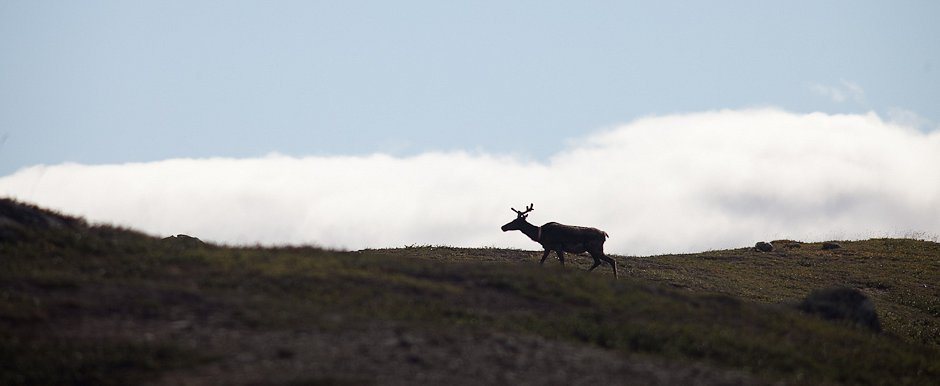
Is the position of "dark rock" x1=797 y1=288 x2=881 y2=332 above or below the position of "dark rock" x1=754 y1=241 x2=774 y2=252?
below

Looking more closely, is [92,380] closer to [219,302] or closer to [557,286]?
[219,302]

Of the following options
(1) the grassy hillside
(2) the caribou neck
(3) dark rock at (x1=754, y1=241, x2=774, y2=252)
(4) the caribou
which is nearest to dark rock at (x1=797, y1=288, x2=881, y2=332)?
(1) the grassy hillside

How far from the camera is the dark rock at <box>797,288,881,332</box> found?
29.3 m

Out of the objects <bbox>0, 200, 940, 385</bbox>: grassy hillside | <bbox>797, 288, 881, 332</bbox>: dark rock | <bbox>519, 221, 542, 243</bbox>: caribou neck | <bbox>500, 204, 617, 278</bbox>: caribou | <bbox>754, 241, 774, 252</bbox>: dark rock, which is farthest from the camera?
<bbox>754, 241, 774, 252</bbox>: dark rock

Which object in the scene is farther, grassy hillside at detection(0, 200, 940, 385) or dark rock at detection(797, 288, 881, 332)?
dark rock at detection(797, 288, 881, 332)

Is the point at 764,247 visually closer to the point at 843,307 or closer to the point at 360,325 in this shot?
the point at 843,307

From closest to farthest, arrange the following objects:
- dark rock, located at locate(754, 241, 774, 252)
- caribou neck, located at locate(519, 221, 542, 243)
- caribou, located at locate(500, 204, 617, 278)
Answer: caribou, located at locate(500, 204, 617, 278)
caribou neck, located at locate(519, 221, 542, 243)
dark rock, located at locate(754, 241, 774, 252)

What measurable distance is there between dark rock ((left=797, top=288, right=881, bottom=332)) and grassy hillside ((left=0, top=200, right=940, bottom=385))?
75 centimetres

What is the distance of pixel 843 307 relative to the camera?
29.6m

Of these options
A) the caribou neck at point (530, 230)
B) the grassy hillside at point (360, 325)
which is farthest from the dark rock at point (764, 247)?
the grassy hillside at point (360, 325)

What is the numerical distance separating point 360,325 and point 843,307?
15783mm

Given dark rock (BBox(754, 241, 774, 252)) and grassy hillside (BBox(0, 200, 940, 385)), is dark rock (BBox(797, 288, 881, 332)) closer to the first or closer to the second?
grassy hillside (BBox(0, 200, 940, 385))

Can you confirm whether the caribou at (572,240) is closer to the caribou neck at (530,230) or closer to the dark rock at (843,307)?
the caribou neck at (530,230)

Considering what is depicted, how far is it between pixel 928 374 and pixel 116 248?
21.2 meters
